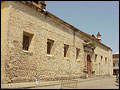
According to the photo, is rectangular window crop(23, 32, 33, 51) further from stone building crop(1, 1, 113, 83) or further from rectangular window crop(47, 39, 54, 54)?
rectangular window crop(47, 39, 54, 54)

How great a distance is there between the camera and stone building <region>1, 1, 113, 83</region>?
10633mm

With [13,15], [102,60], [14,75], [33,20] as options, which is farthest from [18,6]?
[102,60]

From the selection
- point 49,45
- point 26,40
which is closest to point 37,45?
point 26,40

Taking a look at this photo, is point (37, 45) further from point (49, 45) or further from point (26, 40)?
point (49, 45)

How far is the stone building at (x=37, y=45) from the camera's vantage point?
1063 cm

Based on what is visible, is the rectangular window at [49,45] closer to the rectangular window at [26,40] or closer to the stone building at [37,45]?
the stone building at [37,45]

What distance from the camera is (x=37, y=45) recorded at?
41.9 ft

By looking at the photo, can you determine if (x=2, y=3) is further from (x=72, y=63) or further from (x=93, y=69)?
(x=93, y=69)

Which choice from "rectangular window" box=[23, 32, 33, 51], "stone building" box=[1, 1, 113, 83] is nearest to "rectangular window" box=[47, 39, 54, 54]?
"stone building" box=[1, 1, 113, 83]

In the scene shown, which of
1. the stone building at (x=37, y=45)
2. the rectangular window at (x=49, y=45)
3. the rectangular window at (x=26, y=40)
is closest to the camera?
the stone building at (x=37, y=45)

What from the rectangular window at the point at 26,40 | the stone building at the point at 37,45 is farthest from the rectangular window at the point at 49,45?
the rectangular window at the point at 26,40

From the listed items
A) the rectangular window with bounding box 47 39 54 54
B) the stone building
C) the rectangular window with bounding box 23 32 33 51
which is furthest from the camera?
the rectangular window with bounding box 47 39 54 54

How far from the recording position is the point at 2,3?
1109 cm

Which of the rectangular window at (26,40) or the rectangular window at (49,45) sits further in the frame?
the rectangular window at (49,45)
